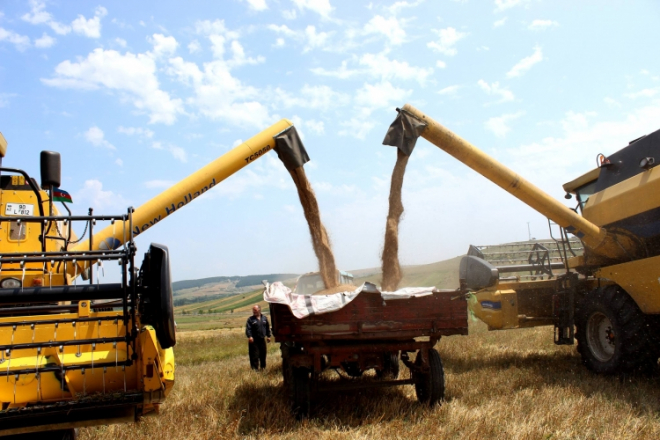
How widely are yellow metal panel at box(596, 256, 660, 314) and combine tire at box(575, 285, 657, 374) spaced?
6.2 inches

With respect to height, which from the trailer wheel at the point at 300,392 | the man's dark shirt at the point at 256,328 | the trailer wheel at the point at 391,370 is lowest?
the trailer wheel at the point at 391,370

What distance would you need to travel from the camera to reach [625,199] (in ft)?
23.3

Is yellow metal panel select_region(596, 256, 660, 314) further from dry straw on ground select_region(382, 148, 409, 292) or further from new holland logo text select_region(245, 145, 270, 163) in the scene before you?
new holland logo text select_region(245, 145, 270, 163)

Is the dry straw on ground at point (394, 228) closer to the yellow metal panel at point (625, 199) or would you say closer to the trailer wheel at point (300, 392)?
the trailer wheel at point (300, 392)

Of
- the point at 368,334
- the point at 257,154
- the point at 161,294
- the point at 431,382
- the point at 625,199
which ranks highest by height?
the point at 257,154

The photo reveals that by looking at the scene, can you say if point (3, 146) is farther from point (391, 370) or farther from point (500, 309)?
point (500, 309)

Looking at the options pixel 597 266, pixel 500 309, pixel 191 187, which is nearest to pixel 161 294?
pixel 191 187

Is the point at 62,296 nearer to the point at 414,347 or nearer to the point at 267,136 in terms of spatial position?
the point at 414,347

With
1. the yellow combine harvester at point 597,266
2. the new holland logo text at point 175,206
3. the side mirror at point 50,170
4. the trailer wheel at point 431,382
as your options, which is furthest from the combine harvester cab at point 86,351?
the yellow combine harvester at point 597,266

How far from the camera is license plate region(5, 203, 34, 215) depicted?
214 inches

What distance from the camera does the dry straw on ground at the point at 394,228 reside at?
7.74 meters

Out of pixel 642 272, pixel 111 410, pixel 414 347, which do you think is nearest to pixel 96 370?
pixel 111 410

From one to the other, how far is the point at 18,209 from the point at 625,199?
7.65 metres

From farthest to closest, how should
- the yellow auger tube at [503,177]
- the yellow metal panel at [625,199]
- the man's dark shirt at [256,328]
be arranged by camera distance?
the man's dark shirt at [256,328], the yellow auger tube at [503,177], the yellow metal panel at [625,199]
